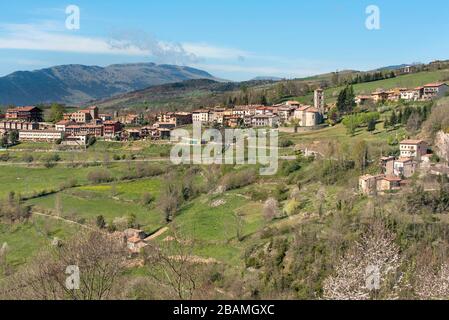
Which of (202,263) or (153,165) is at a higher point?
(153,165)

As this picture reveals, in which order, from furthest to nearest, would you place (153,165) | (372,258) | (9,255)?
1. (153,165)
2. (9,255)
3. (372,258)

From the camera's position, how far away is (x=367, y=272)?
16.6m

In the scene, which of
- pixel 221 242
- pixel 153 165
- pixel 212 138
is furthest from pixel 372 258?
pixel 212 138

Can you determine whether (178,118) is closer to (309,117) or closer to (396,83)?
(309,117)

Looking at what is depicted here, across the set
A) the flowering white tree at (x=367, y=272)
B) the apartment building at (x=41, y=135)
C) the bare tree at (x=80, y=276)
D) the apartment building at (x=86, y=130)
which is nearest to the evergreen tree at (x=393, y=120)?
the flowering white tree at (x=367, y=272)

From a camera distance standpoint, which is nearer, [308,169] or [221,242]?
[221,242]

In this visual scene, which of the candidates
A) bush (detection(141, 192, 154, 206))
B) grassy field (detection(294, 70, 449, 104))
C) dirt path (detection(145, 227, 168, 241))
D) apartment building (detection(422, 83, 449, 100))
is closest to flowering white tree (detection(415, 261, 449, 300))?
dirt path (detection(145, 227, 168, 241))

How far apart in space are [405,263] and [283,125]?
32.9 m

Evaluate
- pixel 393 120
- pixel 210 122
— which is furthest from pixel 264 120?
pixel 393 120

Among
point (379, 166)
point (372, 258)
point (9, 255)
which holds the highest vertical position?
point (379, 166)

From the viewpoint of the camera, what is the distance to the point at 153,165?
141 ft

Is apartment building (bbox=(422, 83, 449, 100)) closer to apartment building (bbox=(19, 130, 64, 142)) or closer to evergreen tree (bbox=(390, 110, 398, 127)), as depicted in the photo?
evergreen tree (bbox=(390, 110, 398, 127))

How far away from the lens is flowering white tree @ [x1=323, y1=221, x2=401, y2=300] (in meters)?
15.5
